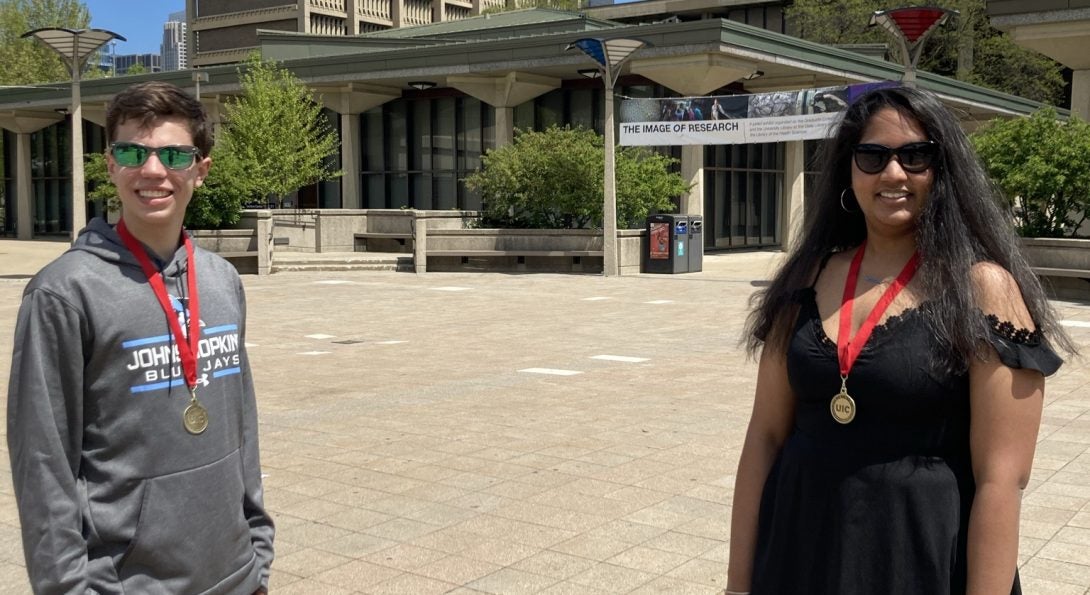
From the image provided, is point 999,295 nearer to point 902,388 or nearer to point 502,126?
point 902,388

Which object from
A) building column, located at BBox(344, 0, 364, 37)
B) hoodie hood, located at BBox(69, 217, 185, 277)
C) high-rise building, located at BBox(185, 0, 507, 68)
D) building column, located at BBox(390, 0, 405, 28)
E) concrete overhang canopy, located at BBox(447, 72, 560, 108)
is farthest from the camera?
building column, located at BBox(390, 0, 405, 28)

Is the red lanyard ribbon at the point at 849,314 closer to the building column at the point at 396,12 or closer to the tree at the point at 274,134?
the tree at the point at 274,134

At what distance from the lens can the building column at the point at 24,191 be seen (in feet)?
160

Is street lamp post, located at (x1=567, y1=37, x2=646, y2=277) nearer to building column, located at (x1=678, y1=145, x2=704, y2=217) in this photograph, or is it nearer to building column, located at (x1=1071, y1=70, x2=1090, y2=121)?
building column, located at (x1=678, y1=145, x2=704, y2=217)

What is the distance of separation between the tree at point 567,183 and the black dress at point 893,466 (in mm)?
24786

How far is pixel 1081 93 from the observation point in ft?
83.9

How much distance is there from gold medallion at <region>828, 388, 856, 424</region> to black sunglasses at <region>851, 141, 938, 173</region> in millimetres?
492

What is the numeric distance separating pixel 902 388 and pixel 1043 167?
1855cm

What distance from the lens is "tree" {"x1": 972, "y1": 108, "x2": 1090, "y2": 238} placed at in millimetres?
19203

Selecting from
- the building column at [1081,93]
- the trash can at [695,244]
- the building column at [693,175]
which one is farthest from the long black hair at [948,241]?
the building column at [693,175]

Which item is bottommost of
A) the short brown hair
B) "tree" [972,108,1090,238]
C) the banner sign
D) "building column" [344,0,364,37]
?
the short brown hair

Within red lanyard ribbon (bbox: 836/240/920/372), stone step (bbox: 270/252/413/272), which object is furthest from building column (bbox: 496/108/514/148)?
red lanyard ribbon (bbox: 836/240/920/372)

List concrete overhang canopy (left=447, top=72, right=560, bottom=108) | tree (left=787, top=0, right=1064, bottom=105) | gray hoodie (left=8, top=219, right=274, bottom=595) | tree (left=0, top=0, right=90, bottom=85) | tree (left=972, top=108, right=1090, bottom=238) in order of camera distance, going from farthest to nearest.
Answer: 1. tree (left=0, top=0, right=90, bottom=85)
2. tree (left=787, top=0, right=1064, bottom=105)
3. concrete overhang canopy (left=447, top=72, right=560, bottom=108)
4. tree (left=972, top=108, right=1090, bottom=238)
5. gray hoodie (left=8, top=219, right=274, bottom=595)

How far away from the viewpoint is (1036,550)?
5.53 m
